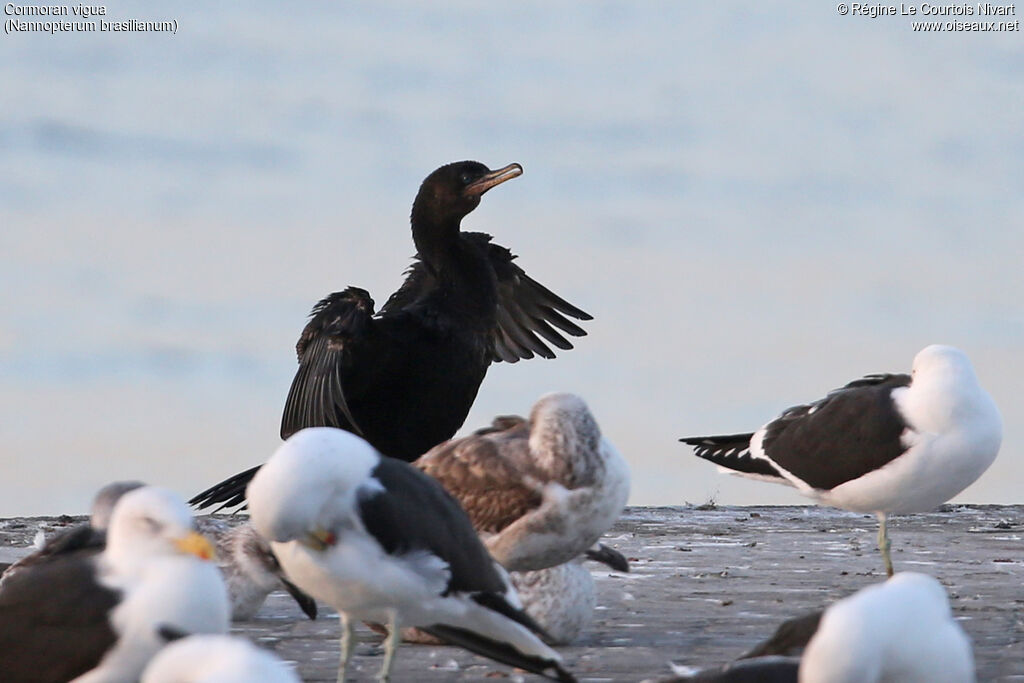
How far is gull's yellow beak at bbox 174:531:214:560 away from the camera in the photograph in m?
5.25

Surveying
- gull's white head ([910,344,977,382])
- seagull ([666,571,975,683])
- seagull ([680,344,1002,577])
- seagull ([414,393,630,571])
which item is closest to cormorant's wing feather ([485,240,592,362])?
seagull ([680,344,1002,577])

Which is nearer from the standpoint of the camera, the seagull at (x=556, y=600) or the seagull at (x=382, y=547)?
the seagull at (x=382, y=547)

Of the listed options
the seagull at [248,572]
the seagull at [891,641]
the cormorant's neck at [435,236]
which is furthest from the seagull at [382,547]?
the cormorant's neck at [435,236]

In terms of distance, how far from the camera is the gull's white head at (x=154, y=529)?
17.4 ft

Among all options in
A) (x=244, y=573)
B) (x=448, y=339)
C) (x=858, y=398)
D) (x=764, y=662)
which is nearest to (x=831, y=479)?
(x=858, y=398)

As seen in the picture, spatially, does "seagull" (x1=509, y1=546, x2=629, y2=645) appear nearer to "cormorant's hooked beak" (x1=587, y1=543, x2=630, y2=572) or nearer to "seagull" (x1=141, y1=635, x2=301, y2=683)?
"cormorant's hooked beak" (x1=587, y1=543, x2=630, y2=572)

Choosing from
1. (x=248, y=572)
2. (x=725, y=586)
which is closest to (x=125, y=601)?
(x=248, y=572)

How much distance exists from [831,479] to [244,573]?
3.93 metres

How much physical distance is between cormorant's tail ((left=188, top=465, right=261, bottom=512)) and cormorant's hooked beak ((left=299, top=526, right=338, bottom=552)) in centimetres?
566

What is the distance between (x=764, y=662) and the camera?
4.88 meters

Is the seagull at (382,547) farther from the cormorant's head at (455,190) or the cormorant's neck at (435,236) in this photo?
the cormorant's head at (455,190)

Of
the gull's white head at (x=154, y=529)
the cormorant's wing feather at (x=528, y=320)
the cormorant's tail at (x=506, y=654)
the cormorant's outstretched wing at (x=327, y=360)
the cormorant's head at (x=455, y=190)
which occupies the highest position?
the cormorant's head at (x=455, y=190)

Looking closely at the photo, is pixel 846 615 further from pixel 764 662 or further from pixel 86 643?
pixel 86 643

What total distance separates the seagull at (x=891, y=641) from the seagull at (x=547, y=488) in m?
2.68
